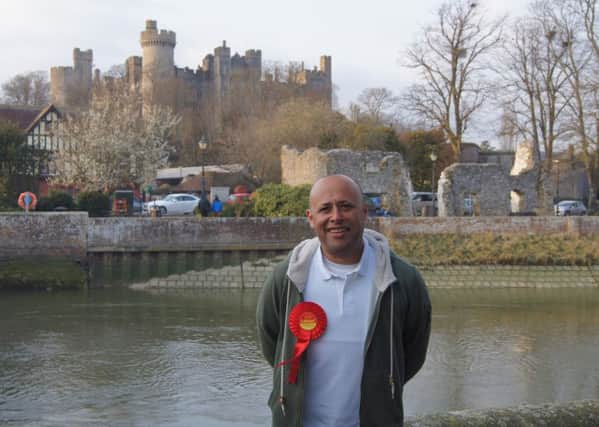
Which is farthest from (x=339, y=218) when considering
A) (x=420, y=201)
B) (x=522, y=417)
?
(x=420, y=201)

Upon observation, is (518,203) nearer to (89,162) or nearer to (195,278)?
(195,278)

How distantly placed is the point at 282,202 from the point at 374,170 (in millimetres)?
4294

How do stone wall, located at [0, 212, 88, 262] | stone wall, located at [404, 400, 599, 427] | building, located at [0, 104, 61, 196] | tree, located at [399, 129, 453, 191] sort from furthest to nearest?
tree, located at [399, 129, 453, 191]
building, located at [0, 104, 61, 196]
stone wall, located at [0, 212, 88, 262]
stone wall, located at [404, 400, 599, 427]

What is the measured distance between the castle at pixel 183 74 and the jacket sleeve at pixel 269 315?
218 feet

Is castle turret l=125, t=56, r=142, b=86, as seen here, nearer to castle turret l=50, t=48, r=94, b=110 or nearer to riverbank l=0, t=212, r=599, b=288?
castle turret l=50, t=48, r=94, b=110

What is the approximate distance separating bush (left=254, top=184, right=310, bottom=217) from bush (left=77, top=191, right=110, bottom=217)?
5251mm

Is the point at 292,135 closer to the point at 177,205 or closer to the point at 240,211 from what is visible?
the point at 177,205

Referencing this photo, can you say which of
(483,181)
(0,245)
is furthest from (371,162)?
(0,245)

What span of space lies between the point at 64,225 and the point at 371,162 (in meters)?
10.8

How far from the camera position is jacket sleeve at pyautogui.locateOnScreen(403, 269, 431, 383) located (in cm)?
303

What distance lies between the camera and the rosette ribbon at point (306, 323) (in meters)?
2.87

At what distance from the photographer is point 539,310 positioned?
59.3 feet

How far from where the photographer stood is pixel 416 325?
10.1ft

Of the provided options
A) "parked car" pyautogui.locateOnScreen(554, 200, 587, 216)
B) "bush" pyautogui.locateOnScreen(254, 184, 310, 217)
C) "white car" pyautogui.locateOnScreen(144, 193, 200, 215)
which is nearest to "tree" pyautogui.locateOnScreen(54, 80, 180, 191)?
"white car" pyautogui.locateOnScreen(144, 193, 200, 215)
